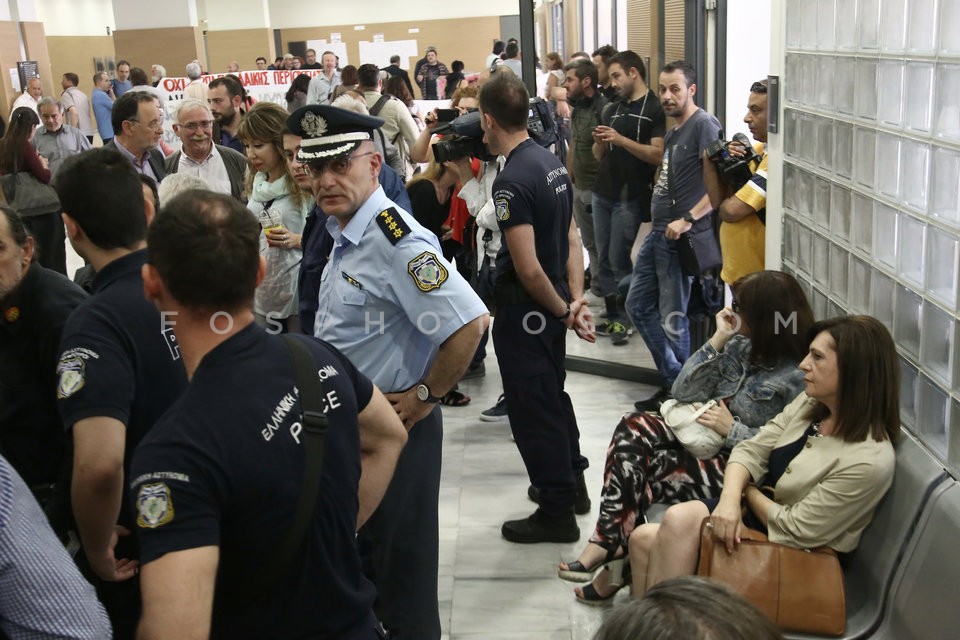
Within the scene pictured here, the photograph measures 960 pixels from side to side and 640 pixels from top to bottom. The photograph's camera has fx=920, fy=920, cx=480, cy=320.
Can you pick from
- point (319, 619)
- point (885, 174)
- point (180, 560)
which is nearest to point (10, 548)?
point (180, 560)

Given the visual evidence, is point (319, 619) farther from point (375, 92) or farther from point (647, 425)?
point (375, 92)

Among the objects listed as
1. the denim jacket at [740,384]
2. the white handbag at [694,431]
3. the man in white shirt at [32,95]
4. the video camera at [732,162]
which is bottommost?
the white handbag at [694,431]

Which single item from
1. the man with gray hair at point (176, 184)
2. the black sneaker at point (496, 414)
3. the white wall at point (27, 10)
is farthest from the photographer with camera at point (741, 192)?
the white wall at point (27, 10)

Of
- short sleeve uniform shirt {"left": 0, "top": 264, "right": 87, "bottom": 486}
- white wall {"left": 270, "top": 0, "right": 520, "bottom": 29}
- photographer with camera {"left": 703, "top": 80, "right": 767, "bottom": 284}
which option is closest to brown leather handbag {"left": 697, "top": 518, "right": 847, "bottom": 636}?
photographer with camera {"left": 703, "top": 80, "right": 767, "bottom": 284}

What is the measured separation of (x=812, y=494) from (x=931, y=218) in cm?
76

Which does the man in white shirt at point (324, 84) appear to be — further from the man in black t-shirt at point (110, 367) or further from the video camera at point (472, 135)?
the man in black t-shirt at point (110, 367)

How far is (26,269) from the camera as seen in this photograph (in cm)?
217

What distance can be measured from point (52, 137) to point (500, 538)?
595 cm

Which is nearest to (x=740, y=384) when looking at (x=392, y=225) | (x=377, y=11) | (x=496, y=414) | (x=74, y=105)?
(x=392, y=225)

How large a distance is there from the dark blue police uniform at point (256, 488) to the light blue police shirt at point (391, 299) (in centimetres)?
78

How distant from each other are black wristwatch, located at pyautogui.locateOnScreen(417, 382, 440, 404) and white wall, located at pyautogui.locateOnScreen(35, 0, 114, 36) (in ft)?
68.6

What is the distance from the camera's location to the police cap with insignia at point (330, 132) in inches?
97.5

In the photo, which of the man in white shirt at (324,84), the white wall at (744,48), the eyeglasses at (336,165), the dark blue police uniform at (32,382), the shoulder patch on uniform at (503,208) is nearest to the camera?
the dark blue police uniform at (32,382)

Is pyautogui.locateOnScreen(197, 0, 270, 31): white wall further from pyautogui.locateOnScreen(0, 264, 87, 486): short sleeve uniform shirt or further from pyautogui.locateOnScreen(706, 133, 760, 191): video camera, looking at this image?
pyautogui.locateOnScreen(0, 264, 87, 486): short sleeve uniform shirt
